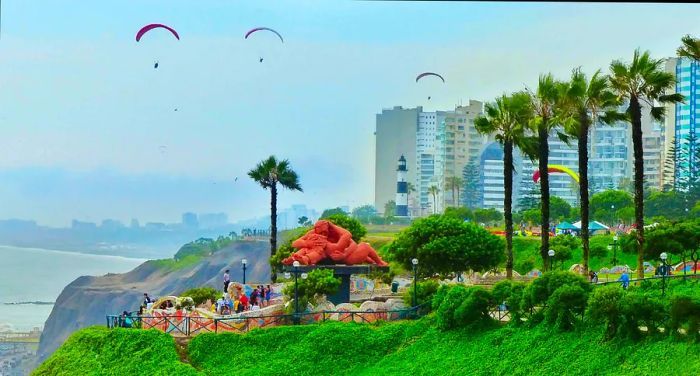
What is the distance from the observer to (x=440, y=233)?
37531mm

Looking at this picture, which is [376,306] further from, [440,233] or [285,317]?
[440,233]

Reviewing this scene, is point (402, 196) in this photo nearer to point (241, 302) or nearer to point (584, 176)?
point (241, 302)

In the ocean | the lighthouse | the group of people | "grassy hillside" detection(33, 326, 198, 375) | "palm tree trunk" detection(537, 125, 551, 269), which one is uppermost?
the lighthouse

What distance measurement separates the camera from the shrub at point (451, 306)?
2555 cm

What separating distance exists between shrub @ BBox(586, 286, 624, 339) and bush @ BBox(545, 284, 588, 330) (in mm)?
696

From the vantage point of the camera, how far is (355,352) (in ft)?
86.3

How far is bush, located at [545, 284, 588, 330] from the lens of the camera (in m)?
22.4

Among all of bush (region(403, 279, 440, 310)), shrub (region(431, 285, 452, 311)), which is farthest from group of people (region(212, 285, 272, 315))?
shrub (region(431, 285, 452, 311))

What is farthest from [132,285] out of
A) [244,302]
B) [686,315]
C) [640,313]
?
[686,315]

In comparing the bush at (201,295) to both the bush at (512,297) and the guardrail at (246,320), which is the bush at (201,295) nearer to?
the guardrail at (246,320)

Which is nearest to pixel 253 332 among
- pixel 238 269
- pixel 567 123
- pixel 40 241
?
pixel 567 123

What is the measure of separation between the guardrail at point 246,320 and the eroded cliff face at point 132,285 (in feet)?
191

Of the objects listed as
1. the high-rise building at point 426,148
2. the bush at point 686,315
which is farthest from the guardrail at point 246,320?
the high-rise building at point 426,148

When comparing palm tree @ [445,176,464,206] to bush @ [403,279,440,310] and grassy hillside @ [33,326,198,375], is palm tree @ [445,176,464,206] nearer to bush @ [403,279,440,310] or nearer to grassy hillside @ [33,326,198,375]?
bush @ [403,279,440,310]
